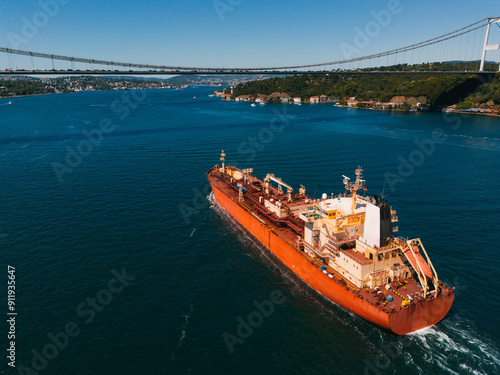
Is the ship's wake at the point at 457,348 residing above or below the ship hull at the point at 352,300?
below

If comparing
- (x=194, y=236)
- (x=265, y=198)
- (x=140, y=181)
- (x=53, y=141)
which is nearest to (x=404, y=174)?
(x=265, y=198)

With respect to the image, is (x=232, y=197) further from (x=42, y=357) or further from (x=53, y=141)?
(x=53, y=141)

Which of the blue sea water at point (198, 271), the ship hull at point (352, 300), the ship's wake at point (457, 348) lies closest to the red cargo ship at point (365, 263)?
the ship hull at point (352, 300)

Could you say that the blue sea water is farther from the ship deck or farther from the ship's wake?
the ship deck

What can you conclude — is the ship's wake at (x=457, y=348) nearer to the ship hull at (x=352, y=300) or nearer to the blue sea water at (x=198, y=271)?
the blue sea water at (x=198, y=271)

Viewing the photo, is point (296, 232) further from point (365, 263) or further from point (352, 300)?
point (352, 300)

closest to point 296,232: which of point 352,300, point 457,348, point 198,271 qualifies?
point 352,300
